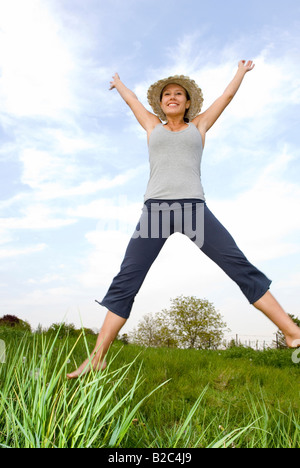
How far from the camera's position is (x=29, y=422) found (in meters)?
1.93

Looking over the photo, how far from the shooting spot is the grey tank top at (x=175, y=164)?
3.83 meters

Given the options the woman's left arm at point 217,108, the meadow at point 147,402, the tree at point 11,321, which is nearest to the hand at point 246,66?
the woman's left arm at point 217,108

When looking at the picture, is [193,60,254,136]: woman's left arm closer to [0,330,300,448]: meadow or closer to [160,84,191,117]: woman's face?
[160,84,191,117]: woman's face

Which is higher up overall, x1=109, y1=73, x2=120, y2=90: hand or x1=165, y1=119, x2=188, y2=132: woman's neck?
x1=109, y1=73, x2=120, y2=90: hand

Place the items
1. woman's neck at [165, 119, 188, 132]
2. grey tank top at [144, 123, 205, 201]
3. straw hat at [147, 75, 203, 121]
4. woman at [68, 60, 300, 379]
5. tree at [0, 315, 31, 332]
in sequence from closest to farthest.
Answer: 1. woman at [68, 60, 300, 379]
2. grey tank top at [144, 123, 205, 201]
3. woman's neck at [165, 119, 188, 132]
4. straw hat at [147, 75, 203, 121]
5. tree at [0, 315, 31, 332]

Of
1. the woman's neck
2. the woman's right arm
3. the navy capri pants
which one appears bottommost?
the navy capri pants

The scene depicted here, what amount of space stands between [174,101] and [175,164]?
0.87m

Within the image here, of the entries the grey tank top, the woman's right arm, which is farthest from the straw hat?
the grey tank top

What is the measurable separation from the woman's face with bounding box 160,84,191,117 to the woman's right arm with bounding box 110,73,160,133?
170 millimetres

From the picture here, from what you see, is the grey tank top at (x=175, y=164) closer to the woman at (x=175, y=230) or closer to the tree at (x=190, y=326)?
the woman at (x=175, y=230)

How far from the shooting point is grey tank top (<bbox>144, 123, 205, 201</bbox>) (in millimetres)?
3830
